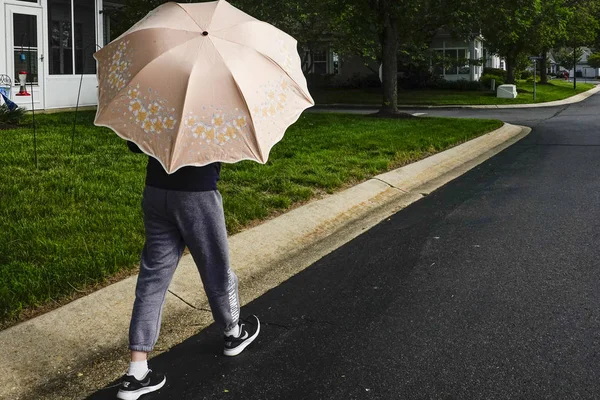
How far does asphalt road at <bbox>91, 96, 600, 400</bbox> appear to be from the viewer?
3574 millimetres

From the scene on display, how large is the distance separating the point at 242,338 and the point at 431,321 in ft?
4.11

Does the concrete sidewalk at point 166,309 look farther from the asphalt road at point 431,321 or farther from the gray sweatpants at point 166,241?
the gray sweatpants at point 166,241

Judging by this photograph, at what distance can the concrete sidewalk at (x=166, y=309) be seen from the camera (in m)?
3.69

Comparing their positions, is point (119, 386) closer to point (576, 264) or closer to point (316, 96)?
point (576, 264)

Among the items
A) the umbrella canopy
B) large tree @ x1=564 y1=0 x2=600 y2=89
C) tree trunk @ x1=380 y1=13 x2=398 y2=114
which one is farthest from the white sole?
large tree @ x1=564 y1=0 x2=600 y2=89

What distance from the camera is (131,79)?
3.33 metres

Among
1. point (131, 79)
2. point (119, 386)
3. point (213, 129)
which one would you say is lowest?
point (119, 386)

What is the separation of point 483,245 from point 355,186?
2.79 metres

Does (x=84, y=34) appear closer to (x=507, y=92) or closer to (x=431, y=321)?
(x=431, y=321)

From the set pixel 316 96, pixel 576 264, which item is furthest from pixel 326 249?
A: pixel 316 96

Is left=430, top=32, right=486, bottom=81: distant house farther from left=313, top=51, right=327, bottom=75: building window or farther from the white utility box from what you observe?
the white utility box

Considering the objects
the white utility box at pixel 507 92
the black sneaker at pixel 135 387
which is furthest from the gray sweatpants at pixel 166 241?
the white utility box at pixel 507 92

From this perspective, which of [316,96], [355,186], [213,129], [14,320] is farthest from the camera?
[316,96]

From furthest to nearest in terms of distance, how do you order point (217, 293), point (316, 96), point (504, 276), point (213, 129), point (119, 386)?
point (316, 96)
point (504, 276)
point (217, 293)
point (119, 386)
point (213, 129)
